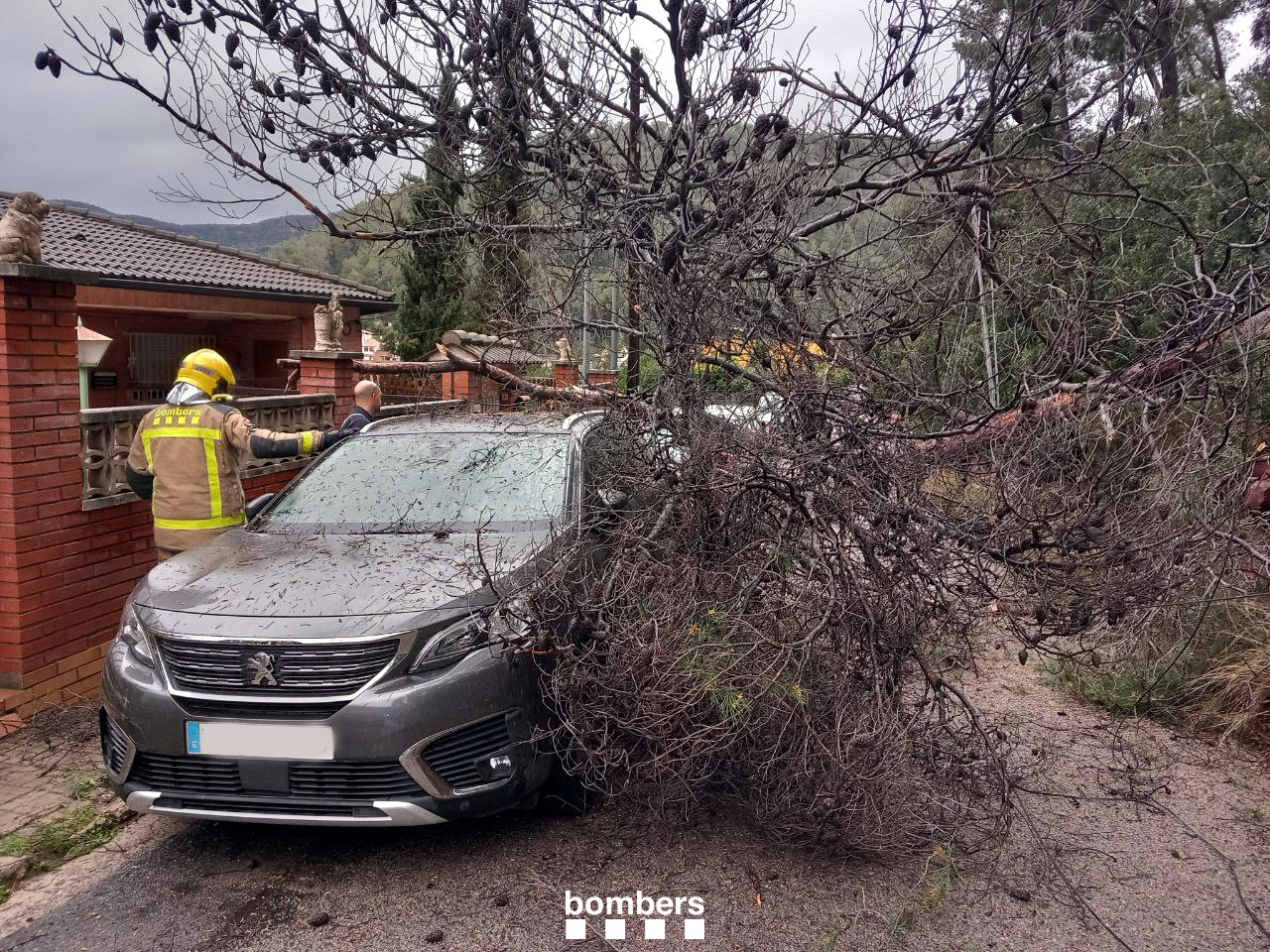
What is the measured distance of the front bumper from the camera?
3.26m

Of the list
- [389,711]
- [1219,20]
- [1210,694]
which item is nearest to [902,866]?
[389,711]

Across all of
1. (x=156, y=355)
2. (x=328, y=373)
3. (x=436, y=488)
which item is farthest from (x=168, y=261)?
(x=436, y=488)

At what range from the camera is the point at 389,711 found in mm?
3256

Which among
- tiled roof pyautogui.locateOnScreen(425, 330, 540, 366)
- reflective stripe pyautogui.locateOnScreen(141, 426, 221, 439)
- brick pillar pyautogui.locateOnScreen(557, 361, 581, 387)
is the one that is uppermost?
tiled roof pyautogui.locateOnScreen(425, 330, 540, 366)

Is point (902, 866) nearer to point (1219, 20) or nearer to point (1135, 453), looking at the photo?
point (1135, 453)

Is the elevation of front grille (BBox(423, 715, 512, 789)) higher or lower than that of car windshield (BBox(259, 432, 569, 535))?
lower

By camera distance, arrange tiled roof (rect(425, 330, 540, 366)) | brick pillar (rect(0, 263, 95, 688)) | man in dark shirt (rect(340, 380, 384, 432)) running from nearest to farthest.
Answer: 1. tiled roof (rect(425, 330, 540, 366))
2. brick pillar (rect(0, 263, 95, 688))
3. man in dark shirt (rect(340, 380, 384, 432))

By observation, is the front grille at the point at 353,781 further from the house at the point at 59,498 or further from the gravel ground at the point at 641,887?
the house at the point at 59,498

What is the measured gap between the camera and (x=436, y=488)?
4602mm

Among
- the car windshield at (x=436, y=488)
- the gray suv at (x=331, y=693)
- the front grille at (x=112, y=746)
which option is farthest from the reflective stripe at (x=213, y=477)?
the front grille at (x=112, y=746)

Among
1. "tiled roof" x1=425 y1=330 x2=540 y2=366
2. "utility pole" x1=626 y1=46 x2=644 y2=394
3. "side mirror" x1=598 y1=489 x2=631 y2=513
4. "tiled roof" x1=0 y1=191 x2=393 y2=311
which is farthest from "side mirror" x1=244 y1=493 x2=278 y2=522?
"tiled roof" x1=0 y1=191 x2=393 y2=311

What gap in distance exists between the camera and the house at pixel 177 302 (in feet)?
52.3

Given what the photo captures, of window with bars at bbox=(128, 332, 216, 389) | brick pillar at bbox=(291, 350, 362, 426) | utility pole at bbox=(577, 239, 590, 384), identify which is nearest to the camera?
utility pole at bbox=(577, 239, 590, 384)

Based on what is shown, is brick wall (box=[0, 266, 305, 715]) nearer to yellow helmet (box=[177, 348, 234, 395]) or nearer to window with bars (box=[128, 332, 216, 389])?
yellow helmet (box=[177, 348, 234, 395])
